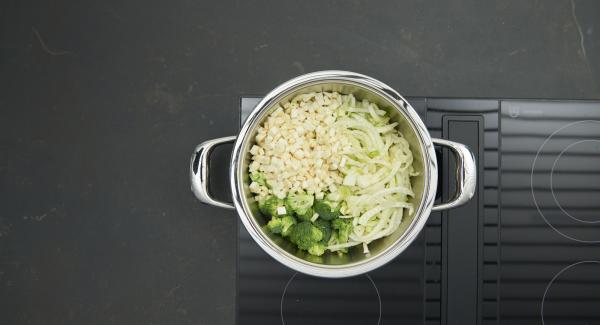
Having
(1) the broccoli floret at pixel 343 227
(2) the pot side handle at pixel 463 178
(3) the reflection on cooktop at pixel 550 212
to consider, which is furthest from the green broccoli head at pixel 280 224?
(3) the reflection on cooktop at pixel 550 212

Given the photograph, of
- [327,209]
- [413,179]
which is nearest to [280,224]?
[327,209]

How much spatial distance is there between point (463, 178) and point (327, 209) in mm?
331

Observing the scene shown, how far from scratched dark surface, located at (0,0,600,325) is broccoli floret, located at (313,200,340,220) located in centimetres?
49

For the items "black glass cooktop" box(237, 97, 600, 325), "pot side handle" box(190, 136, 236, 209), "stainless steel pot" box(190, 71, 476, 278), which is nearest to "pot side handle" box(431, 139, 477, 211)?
"stainless steel pot" box(190, 71, 476, 278)

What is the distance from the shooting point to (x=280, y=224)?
41.2 inches

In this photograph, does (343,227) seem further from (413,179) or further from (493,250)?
(493,250)

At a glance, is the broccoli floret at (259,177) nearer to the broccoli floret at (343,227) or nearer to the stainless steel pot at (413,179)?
the stainless steel pot at (413,179)

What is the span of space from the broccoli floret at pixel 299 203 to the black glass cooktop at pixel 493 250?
0.80 feet

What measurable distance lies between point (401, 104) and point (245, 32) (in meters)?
0.69

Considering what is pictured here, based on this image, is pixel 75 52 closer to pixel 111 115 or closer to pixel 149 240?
pixel 111 115

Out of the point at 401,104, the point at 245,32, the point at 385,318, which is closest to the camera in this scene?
the point at 401,104

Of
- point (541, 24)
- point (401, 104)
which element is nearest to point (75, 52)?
point (401, 104)

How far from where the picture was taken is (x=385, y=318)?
4.00ft

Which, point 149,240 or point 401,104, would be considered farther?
point 149,240
